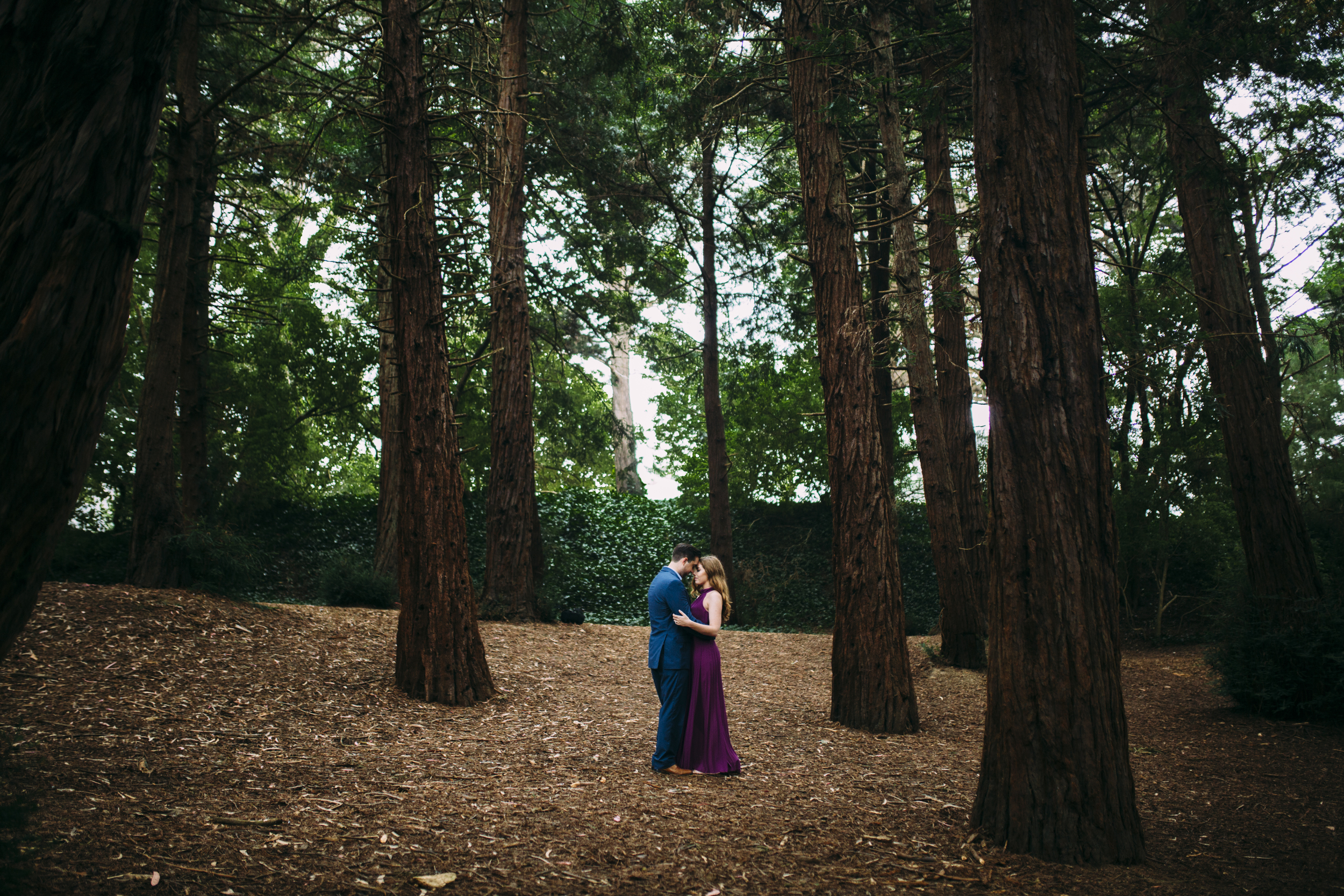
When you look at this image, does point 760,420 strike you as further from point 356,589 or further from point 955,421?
point 356,589

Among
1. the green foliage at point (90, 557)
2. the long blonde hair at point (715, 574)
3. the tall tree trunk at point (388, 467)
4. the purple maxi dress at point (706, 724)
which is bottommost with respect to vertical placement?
the purple maxi dress at point (706, 724)

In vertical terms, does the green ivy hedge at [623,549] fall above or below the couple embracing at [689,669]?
above

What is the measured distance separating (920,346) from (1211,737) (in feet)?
17.2

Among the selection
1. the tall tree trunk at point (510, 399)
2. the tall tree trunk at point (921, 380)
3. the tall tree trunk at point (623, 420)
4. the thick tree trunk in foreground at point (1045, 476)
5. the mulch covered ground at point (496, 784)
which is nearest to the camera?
the mulch covered ground at point (496, 784)

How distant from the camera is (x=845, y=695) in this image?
283 inches

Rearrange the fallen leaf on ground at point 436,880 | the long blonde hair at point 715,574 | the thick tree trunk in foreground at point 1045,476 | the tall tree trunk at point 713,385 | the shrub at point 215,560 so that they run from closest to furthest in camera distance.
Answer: the fallen leaf on ground at point 436,880
the thick tree trunk in foreground at point 1045,476
the long blonde hair at point 715,574
the shrub at point 215,560
the tall tree trunk at point 713,385

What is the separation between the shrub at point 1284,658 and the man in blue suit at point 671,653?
6.28m

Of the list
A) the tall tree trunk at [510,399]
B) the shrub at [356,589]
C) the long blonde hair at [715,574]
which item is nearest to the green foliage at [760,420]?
the tall tree trunk at [510,399]

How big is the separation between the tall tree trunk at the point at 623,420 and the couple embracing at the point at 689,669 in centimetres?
1103

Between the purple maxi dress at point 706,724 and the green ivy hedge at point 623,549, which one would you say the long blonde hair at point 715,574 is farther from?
the green ivy hedge at point 623,549

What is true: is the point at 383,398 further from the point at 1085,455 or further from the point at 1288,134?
the point at 1288,134

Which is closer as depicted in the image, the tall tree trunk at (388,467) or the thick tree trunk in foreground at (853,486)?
the thick tree trunk in foreground at (853,486)

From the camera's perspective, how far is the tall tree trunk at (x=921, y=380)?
9797 mm

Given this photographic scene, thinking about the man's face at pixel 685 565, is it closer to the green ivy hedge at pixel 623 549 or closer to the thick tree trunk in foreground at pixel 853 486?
the thick tree trunk in foreground at pixel 853 486
